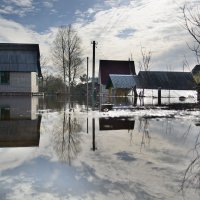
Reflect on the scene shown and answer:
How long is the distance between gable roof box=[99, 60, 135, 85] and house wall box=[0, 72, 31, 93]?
27.9m

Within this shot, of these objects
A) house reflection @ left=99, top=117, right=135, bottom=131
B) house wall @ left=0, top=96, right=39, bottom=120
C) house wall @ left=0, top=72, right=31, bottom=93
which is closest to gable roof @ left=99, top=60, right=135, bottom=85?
house wall @ left=0, top=72, right=31, bottom=93

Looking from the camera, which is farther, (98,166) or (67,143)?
(67,143)

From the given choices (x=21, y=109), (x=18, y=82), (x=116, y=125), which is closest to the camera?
(x=116, y=125)

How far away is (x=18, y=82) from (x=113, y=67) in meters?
31.4

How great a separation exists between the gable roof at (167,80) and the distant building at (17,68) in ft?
56.5

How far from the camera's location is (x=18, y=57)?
4003cm

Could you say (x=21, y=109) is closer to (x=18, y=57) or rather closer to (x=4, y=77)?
(x=4, y=77)

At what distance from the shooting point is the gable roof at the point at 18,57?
39384 millimetres

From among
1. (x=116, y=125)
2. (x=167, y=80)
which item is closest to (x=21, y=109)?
(x=116, y=125)

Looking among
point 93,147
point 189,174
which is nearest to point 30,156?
point 93,147

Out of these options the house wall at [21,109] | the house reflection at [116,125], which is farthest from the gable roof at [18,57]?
the house reflection at [116,125]

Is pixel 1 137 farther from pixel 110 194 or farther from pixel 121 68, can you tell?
pixel 121 68

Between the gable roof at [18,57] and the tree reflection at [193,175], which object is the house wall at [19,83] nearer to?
the gable roof at [18,57]

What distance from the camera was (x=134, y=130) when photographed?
909 centimetres
